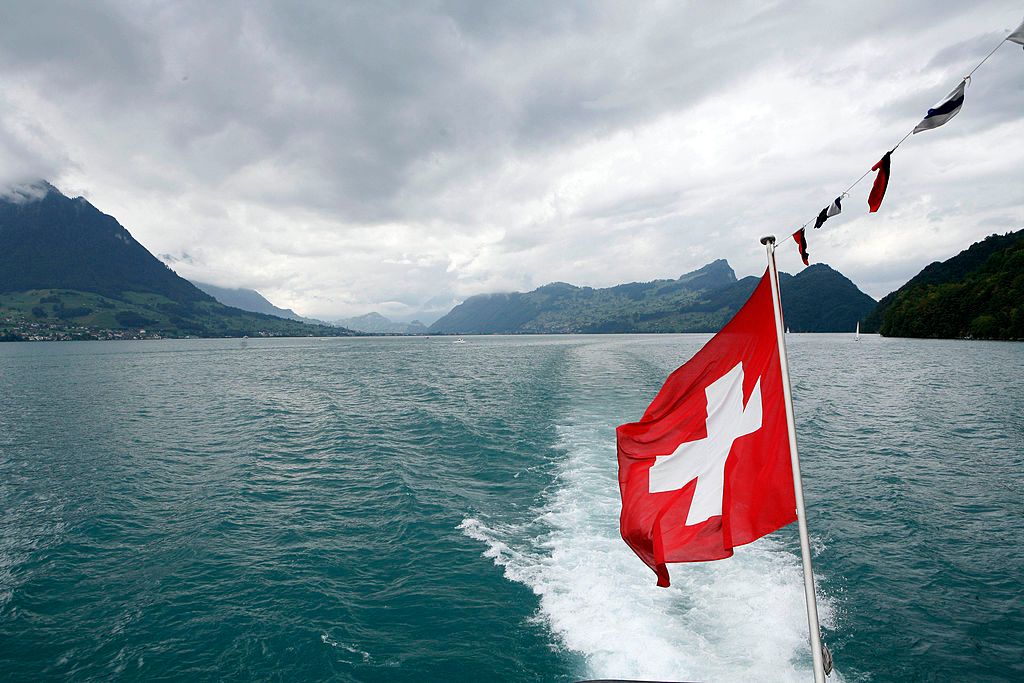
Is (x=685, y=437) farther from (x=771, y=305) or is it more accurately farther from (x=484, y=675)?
(x=484, y=675)

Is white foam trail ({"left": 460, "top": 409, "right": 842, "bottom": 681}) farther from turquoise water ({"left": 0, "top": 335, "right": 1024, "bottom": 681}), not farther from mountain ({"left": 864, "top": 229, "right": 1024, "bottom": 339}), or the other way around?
mountain ({"left": 864, "top": 229, "right": 1024, "bottom": 339})

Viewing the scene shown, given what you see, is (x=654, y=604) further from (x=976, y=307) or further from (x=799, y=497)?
(x=976, y=307)

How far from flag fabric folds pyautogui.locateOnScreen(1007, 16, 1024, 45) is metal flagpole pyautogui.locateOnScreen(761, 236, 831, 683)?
9.20ft

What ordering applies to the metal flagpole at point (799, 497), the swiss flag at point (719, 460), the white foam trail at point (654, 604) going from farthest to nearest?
1. the white foam trail at point (654, 604)
2. the swiss flag at point (719, 460)
3. the metal flagpole at point (799, 497)

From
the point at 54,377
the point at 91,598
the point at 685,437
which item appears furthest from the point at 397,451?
the point at 54,377

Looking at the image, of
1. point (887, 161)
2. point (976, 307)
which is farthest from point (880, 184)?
point (976, 307)

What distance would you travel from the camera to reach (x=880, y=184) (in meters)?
6.58

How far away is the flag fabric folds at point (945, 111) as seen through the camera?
17.9 ft

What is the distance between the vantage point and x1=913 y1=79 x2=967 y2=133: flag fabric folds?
546cm

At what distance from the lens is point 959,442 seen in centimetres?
2733

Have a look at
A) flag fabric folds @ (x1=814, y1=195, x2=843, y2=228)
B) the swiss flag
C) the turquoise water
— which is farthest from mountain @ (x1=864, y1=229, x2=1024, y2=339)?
the swiss flag

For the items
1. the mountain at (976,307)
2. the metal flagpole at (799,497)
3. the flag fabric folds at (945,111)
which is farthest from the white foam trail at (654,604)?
the mountain at (976,307)

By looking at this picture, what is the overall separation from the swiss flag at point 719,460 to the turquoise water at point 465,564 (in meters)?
5.27

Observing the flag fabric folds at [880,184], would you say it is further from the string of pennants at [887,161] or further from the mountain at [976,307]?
the mountain at [976,307]
